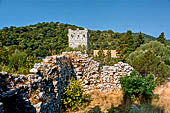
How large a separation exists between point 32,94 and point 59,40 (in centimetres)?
6703

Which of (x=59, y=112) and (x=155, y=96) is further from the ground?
(x=155, y=96)

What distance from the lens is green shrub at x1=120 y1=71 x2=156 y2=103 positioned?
6.38 m

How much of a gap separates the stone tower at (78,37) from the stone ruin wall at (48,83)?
44079mm

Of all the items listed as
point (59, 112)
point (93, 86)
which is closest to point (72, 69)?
point (93, 86)

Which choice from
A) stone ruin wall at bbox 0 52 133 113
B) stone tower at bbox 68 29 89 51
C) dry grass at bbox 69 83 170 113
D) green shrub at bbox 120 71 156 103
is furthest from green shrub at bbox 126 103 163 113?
stone tower at bbox 68 29 89 51

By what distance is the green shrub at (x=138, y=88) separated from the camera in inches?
251

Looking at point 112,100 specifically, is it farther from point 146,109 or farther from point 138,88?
point 146,109

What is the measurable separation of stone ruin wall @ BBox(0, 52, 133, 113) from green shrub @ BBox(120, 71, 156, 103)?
197 cm

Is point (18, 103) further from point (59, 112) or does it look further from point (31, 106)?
point (59, 112)

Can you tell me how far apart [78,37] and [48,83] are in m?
49.9

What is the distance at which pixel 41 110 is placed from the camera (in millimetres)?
3891

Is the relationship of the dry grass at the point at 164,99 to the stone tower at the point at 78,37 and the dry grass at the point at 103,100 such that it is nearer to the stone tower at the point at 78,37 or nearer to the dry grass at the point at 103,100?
the dry grass at the point at 103,100

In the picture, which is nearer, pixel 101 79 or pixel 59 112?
pixel 59 112

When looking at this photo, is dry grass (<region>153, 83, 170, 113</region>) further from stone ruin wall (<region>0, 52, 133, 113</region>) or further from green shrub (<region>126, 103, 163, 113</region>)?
stone ruin wall (<region>0, 52, 133, 113</region>)
